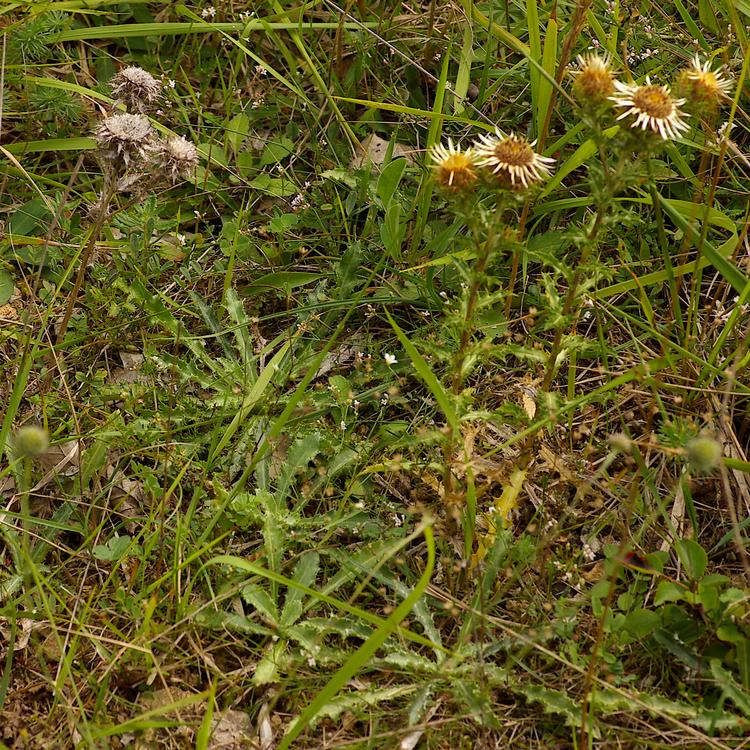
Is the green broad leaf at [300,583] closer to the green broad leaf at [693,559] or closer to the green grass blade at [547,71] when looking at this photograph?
the green broad leaf at [693,559]

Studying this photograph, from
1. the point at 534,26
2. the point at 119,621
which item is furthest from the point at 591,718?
the point at 534,26

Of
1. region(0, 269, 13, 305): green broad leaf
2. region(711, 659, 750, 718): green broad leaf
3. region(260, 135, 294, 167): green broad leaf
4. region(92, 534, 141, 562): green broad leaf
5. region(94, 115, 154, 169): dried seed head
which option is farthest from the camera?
region(260, 135, 294, 167): green broad leaf

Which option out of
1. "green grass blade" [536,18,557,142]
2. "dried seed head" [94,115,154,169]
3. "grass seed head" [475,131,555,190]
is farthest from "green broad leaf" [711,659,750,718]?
"dried seed head" [94,115,154,169]

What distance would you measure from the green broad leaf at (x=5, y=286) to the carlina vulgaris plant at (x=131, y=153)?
0.21m

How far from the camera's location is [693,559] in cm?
208

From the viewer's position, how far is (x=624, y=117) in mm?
1957

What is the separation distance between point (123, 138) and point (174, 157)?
22 cm

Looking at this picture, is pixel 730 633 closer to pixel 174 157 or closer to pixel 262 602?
pixel 262 602

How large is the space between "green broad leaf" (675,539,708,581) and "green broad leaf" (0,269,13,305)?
2.04 meters

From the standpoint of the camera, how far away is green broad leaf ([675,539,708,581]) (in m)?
2.07

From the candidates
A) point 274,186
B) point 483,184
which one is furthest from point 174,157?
point 483,184

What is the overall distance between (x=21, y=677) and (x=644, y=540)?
1.54 m

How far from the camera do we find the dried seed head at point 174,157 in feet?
8.20

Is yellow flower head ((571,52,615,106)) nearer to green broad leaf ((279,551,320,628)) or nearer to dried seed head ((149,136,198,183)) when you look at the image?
dried seed head ((149,136,198,183))
